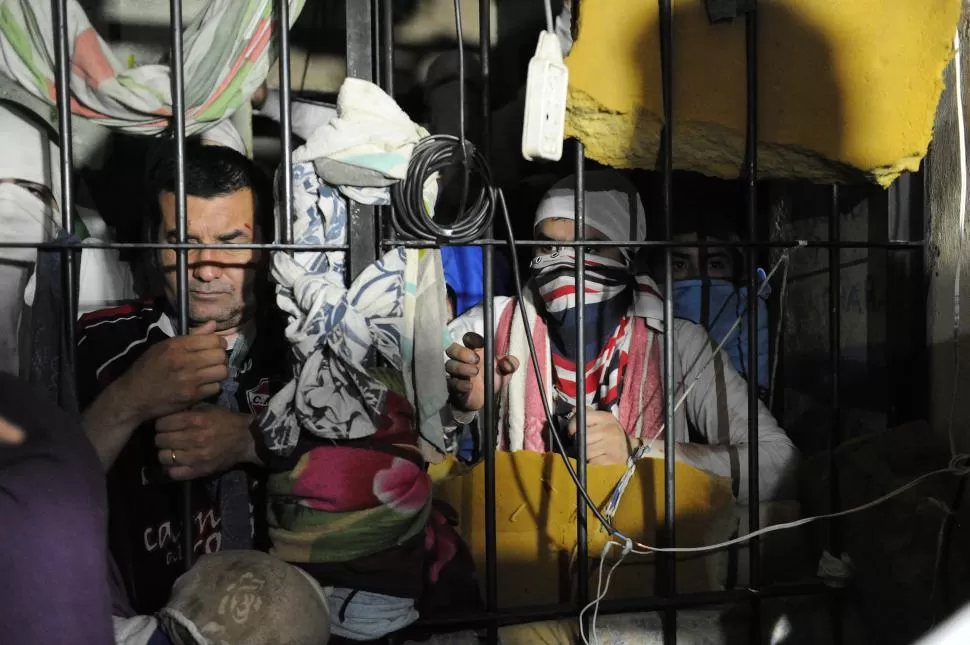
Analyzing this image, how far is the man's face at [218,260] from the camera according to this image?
212 centimetres

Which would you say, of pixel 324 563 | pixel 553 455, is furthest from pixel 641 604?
pixel 324 563

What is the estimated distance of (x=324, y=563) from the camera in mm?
1663

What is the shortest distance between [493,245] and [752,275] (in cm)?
64

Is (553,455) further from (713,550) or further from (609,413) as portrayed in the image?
(713,550)

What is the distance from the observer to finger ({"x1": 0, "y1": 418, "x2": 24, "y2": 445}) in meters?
1.28

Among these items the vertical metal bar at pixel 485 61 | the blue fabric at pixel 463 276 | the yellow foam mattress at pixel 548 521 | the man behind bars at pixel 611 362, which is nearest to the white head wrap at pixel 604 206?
the man behind bars at pixel 611 362

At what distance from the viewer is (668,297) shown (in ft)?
6.39

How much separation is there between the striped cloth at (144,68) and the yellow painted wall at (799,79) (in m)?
0.75

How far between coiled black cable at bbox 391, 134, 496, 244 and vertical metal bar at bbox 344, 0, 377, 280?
64mm

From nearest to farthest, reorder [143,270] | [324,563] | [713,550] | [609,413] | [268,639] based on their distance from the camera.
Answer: [268,639] → [324,563] → [713,550] → [609,413] → [143,270]

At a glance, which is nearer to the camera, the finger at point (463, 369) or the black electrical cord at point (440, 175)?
the black electrical cord at point (440, 175)

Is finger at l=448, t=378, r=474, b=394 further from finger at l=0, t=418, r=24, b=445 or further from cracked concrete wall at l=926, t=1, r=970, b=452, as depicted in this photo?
cracked concrete wall at l=926, t=1, r=970, b=452

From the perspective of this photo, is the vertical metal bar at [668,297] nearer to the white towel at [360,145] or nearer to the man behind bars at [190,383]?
the white towel at [360,145]

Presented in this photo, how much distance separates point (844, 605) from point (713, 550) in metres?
0.34
